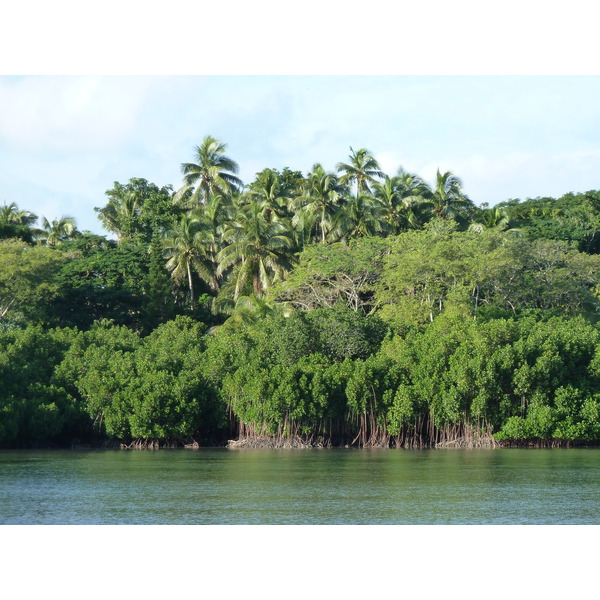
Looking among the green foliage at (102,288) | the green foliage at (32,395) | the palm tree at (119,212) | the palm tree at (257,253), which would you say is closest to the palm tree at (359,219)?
the palm tree at (257,253)

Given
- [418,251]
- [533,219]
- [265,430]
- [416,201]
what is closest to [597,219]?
[533,219]

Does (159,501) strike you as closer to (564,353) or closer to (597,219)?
(564,353)

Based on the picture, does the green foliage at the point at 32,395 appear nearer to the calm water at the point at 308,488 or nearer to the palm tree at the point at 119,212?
the calm water at the point at 308,488

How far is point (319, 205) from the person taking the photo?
171 ft

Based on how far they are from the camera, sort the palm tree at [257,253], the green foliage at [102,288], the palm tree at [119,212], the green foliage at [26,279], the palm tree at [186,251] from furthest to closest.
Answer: the palm tree at [119,212]
the palm tree at [186,251]
the green foliage at [102,288]
the palm tree at [257,253]
the green foliage at [26,279]

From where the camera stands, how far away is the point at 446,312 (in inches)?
1597

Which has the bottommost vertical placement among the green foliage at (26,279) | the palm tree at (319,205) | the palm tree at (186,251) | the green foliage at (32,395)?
the green foliage at (32,395)

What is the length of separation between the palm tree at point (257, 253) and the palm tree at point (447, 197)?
10.3 m

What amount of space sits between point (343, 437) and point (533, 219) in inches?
1079

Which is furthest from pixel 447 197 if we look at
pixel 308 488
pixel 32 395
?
pixel 308 488

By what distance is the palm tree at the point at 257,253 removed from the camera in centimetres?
4962

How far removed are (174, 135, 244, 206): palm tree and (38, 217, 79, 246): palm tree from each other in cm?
1657

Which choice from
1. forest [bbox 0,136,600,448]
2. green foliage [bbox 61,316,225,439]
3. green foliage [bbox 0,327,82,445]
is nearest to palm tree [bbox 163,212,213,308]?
forest [bbox 0,136,600,448]

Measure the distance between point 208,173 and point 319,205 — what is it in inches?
421
